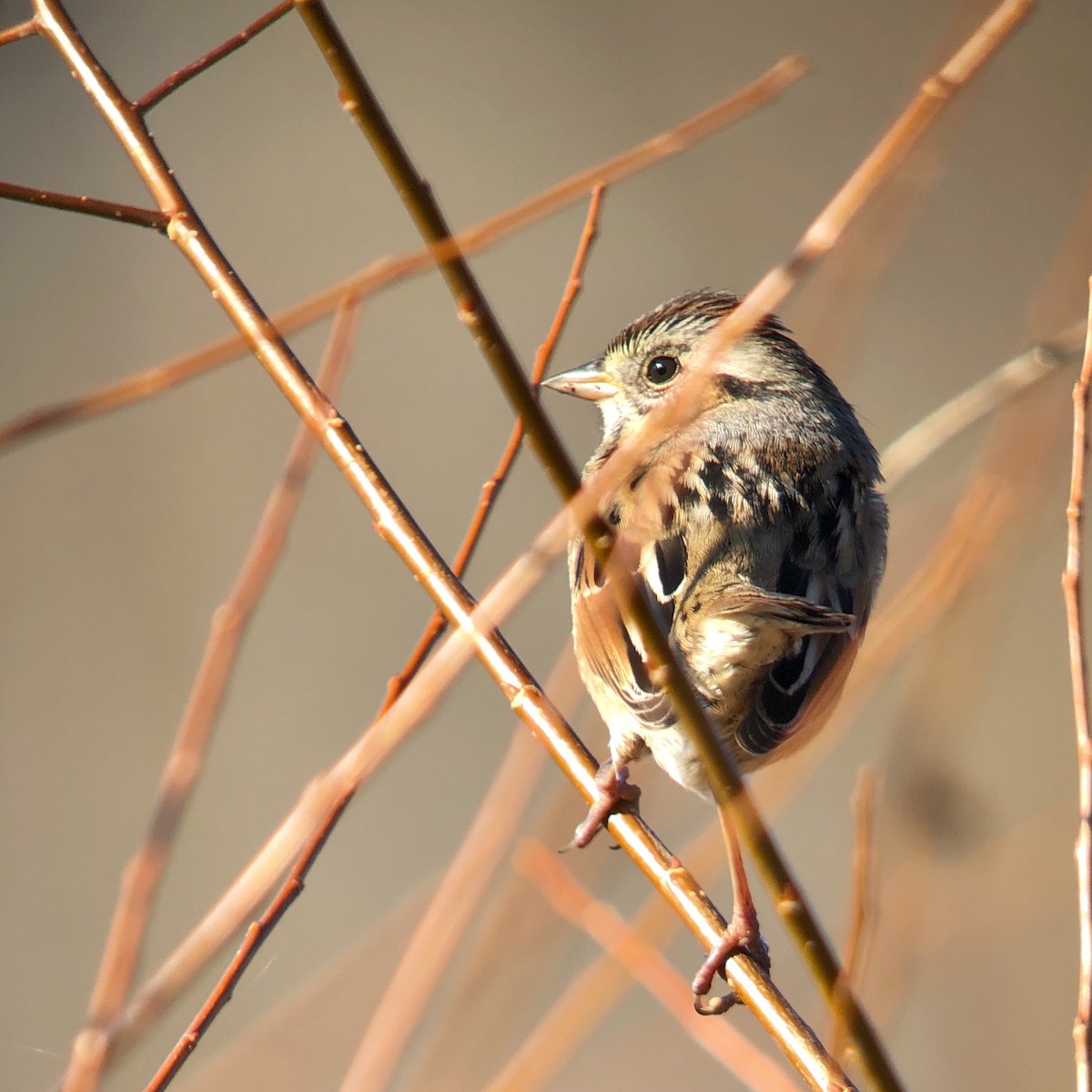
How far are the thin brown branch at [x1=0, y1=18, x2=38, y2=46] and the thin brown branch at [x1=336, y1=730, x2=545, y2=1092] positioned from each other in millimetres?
1144

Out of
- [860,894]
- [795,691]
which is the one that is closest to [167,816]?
[860,894]

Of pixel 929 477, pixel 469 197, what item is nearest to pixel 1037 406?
pixel 929 477

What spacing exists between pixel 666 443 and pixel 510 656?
0.89m

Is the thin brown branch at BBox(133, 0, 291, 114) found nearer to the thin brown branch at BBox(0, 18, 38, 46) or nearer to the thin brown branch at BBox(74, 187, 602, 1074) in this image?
the thin brown branch at BBox(0, 18, 38, 46)

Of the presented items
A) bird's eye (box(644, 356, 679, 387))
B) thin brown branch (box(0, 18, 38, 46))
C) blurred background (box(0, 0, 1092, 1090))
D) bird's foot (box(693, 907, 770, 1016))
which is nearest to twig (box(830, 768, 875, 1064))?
bird's foot (box(693, 907, 770, 1016))

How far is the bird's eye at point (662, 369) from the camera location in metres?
3.39

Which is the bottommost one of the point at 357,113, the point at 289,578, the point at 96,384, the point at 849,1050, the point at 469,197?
the point at 289,578

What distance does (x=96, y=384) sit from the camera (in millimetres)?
6195

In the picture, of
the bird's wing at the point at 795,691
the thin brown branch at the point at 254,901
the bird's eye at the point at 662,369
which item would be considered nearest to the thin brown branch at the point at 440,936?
the thin brown branch at the point at 254,901

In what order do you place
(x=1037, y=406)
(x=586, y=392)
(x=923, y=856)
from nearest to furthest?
1. (x=1037, y=406)
2. (x=923, y=856)
3. (x=586, y=392)

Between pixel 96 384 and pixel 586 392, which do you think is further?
pixel 96 384

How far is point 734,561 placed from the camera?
8.55 ft

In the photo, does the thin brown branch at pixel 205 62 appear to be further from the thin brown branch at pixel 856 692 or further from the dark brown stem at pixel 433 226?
the thin brown branch at pixel 856 692

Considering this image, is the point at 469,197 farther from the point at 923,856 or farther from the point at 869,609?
the point at 923,856
